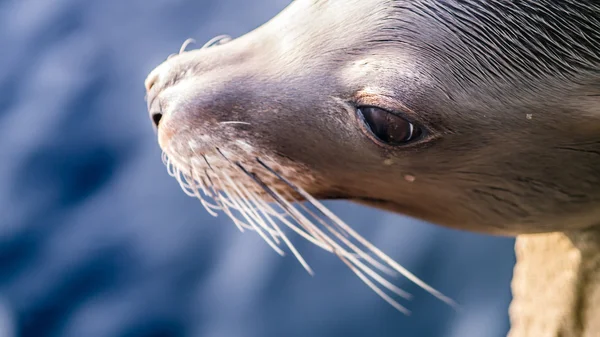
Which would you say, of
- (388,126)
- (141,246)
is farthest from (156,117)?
(141,246)

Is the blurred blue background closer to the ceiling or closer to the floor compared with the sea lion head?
closer to the floor

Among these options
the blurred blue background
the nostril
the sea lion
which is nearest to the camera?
the sea lion

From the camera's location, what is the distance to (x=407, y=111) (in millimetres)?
1885

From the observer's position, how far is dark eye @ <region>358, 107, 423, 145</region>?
6.32 feet

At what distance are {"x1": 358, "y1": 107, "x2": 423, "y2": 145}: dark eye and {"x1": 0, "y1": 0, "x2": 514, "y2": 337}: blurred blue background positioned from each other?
4.99 ft

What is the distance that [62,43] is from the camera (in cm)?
466

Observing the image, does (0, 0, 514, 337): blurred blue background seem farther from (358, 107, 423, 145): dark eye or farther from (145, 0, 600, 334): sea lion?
(358, 107, 423, 145): dark eye

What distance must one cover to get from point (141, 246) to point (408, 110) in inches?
87.4

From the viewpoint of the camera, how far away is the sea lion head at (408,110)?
1.84 m

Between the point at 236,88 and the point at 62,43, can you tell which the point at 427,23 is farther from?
the point at 62,43

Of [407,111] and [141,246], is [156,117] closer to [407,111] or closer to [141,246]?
[407,111]

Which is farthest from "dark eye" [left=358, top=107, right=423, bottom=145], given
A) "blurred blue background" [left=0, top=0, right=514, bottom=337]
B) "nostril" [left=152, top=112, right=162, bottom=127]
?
"blurred blue background" [left=0, top=0, right=514, bottom=337]

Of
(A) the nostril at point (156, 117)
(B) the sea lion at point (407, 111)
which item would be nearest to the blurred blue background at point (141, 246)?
(B) the sea lion at point (407, 111)

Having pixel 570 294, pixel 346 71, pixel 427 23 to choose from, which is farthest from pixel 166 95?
pixel 570 294
